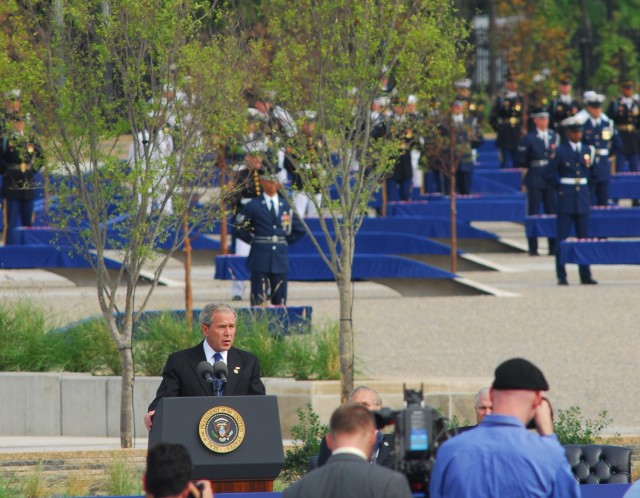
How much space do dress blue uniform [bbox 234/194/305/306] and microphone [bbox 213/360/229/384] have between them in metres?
9.15

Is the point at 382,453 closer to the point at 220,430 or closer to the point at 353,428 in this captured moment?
the point at 220,430

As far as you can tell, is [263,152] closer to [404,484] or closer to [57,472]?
[57,472]

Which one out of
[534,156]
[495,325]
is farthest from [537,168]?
[495,325]

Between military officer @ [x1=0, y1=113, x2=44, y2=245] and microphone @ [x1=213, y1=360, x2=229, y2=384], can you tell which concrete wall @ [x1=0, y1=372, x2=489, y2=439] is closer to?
microphone @ [x1=213, y1=360, x2=229, y2=384]

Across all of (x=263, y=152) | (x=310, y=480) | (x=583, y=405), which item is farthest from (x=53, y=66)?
(x=310, y=480)

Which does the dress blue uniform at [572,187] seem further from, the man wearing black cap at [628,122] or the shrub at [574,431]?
the shrub at [574,431]

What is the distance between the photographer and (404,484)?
20.3 feet

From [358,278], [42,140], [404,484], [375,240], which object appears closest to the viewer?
[404,484]

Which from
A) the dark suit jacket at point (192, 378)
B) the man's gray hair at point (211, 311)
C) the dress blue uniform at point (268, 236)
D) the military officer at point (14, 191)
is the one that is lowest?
the dark suit jacket at point (192, 378)

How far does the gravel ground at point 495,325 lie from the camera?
16156 mm

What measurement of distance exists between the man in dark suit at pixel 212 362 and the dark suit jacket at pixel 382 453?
754 mm

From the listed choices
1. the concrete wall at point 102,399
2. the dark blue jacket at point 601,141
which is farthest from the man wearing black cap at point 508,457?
the dark blue jacket at point 601,141

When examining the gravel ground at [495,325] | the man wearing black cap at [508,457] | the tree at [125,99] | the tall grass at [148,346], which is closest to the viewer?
the man wearing black cap at [508,457]

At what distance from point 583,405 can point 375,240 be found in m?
8.71
